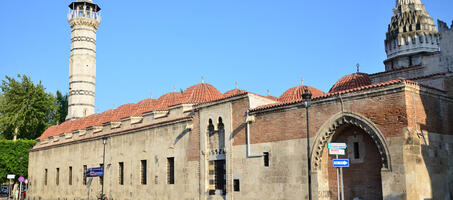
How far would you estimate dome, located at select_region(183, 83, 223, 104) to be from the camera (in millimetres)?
25841

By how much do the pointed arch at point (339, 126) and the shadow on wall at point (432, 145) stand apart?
0.85 meters

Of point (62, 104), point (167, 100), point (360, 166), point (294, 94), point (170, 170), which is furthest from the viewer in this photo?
point (62, 104)

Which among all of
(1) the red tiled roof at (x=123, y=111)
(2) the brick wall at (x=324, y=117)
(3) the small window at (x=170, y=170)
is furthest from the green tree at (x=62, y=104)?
(2) the brick wall at (x=324, y=117)

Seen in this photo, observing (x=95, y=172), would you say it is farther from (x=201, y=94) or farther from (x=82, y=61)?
(x=82, y=61)

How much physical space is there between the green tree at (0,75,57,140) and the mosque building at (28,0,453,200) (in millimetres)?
18808

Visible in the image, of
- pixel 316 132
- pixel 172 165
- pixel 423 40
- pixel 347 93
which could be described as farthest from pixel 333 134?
pixel 423 40

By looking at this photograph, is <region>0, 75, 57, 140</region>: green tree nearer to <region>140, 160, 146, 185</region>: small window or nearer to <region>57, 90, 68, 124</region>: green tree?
<region>57, 90, 68, 124</region>: green tree

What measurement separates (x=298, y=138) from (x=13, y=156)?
3854 centimetres

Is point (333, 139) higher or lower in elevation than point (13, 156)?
higher

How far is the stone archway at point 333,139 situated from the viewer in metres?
15.4

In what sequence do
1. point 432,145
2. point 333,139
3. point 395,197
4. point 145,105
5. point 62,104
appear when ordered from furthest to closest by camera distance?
point 62,104 < point 145,105 < point 333,139 < point 432,145 < point 395,197

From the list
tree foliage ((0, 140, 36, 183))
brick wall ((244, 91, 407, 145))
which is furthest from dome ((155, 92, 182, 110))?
tree foliage ((0, 140, 36, 183))

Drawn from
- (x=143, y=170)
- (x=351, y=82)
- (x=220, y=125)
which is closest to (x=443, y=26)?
→ (x=351, y=82)

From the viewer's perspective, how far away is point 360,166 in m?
16.5
